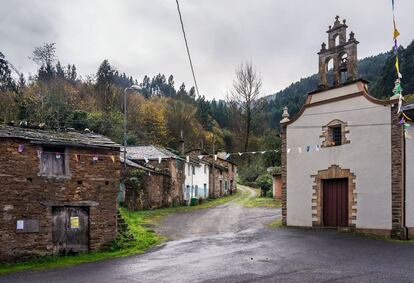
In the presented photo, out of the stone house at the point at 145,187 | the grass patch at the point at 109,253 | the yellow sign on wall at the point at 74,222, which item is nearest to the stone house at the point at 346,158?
the grass patch at the point at 109,253

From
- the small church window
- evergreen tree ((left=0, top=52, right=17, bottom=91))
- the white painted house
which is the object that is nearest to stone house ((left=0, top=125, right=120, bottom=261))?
the small church window

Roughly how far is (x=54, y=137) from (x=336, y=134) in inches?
492

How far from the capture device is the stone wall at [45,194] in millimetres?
14820

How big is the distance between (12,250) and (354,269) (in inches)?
450

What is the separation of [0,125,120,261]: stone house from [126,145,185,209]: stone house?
38.7 feet

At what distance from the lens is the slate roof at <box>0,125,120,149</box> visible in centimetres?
1543

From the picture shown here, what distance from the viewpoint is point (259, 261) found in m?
12.6

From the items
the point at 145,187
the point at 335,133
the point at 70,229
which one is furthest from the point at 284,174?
the point at 145,187

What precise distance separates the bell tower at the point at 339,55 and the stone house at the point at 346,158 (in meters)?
0.04

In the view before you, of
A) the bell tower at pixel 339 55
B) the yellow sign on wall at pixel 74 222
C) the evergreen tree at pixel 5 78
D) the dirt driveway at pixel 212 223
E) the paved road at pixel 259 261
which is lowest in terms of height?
the dirt driveway at pixel 212 223

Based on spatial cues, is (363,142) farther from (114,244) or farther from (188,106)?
(188,106)

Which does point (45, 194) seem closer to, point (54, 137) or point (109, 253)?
point (54, 137)

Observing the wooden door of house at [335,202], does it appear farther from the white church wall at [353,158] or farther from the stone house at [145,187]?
the stone house at [145,187]

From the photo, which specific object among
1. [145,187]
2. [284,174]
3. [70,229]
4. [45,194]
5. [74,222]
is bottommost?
[70,229]
